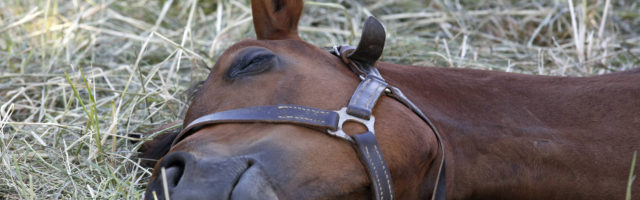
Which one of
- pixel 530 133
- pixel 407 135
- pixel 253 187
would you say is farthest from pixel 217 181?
pixel 530 133

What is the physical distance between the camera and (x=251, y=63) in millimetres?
2266

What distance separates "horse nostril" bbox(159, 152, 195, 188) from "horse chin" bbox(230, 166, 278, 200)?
169 millimetres

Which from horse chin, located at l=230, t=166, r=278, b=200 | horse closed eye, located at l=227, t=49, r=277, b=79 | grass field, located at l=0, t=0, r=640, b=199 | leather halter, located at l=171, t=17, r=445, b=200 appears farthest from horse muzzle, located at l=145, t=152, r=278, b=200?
grass field, located at l=0, t=0, r=640, b=199

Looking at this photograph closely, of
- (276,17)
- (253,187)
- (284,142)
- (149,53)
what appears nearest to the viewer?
(253,187)

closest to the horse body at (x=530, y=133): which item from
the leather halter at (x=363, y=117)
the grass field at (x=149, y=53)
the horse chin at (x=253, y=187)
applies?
the leather halter at (x=363, y=117)

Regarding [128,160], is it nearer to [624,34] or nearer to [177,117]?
[177,117]

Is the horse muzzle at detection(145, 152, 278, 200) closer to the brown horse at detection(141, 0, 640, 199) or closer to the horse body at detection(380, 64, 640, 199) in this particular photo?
the brown horse at detection(141, 0, 640, 199)

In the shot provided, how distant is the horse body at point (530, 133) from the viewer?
89.2 inches

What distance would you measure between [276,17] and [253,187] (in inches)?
33.1

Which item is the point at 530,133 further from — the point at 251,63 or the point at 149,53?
the point at 149,53

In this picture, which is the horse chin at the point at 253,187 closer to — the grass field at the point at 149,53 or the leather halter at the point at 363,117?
the leather halter at the point at 363,117

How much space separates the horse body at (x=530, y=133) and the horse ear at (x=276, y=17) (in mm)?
364

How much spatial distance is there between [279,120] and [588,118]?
3.68 feet

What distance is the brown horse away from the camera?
6.33 ft
